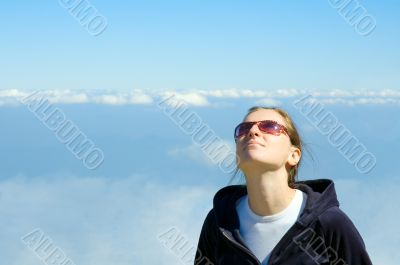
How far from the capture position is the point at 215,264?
3.67 meters

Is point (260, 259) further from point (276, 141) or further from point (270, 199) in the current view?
point (276, 141)

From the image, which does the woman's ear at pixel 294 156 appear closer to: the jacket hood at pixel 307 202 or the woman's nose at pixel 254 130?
the jacket hood at pixel 307 202

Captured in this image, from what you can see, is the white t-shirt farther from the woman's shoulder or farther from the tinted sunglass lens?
the tinted sunglass lens

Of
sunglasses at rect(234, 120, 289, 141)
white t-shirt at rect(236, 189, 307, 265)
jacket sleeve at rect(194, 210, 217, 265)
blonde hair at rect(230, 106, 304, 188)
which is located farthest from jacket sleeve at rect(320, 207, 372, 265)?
jacket sleeve at rect(194, 210, 217, 265)

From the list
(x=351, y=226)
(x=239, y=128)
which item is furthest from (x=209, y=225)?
(x=351, y=226)

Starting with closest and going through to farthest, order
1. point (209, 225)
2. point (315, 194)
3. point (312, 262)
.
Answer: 1. point (312, 262)
2. point (315, 194)
3. point (209, 225)

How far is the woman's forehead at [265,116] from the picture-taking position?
3582 millimetres

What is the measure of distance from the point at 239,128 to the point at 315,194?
64 cm

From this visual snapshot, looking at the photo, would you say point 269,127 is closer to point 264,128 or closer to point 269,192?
point 264,128

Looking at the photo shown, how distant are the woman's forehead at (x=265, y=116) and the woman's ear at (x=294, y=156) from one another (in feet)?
0.60

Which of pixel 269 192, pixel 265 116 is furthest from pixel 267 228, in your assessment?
pixel 265 116

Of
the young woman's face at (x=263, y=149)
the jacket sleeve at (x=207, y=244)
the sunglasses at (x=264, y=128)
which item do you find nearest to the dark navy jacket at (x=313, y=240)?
the jacket sleeve at (x=207, y=244)

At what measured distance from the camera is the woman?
330cm

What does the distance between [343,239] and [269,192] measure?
0.52 meters
